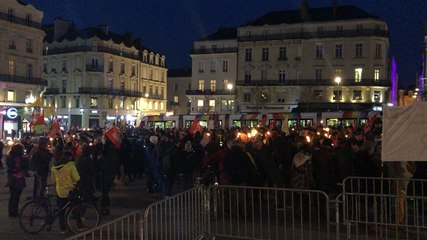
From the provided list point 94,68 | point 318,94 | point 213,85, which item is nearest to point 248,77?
point 213,85

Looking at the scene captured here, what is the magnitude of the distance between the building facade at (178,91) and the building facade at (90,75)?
1050 centimetres

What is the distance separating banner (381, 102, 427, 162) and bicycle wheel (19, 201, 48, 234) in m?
6.36

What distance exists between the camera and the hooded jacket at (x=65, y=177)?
9664 millimetres

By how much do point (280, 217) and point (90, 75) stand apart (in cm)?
7187

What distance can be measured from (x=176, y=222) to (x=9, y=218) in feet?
17.3

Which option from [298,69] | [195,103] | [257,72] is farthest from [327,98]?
[195,103]

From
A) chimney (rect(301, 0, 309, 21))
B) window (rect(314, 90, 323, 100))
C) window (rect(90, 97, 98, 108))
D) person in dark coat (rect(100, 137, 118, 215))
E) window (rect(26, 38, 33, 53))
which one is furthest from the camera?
window (rect(90, 97, 98, 108))

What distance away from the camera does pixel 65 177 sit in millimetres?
9672

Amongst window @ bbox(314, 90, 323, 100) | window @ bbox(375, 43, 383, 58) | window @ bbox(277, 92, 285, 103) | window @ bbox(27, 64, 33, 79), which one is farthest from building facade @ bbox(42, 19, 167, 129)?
window @ bbox(375, 43, 383, 58)

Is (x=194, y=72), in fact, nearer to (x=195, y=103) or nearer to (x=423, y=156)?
(x=195, y=103)

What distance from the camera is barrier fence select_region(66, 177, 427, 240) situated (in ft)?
25.4

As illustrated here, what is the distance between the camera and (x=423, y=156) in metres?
7.56

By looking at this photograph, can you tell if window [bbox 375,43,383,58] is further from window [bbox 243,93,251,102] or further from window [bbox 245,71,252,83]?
window [bbox 243,93,251,102]

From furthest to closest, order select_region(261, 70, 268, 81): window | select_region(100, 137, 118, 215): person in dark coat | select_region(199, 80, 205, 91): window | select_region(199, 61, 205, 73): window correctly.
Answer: select_region(199, 80, 205, 91): window → select_region(199, 61, 205, 73): window → select_region(261, 70, 268, 81): window → select_region(100, 137, 118, 215): person in dark coat
